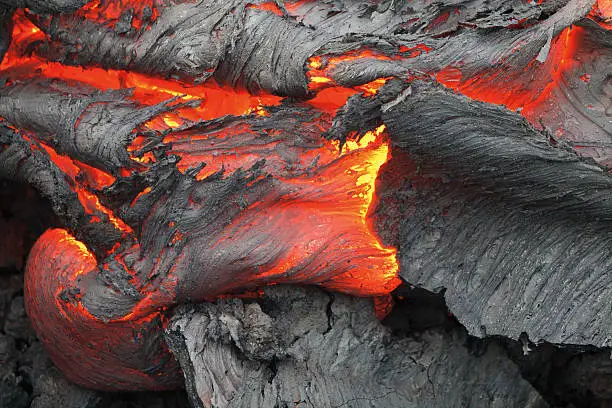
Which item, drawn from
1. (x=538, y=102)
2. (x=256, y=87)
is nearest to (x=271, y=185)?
(x=256, y=87)

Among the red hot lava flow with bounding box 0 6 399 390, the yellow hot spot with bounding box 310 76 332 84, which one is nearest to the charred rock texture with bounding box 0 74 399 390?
the red hot lava flow with bounding box 0 6 399 390

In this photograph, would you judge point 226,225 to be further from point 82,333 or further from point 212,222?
point 82,333

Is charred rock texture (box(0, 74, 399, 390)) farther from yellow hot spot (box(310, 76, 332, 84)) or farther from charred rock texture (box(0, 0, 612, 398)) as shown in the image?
yellow hot spot (box(310, 76, 332, 84))

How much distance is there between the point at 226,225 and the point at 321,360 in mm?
543

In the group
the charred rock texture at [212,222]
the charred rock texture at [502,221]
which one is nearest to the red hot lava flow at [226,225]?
the charred rock texture at [212,222]

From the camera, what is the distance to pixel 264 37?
2.46 m

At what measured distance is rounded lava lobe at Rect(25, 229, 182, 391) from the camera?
255 cm

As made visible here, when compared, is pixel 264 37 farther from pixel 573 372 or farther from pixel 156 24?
pixel 573 372

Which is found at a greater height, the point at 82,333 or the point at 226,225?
the point at 226,225

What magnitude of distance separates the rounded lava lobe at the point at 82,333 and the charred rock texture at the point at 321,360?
0.82ft

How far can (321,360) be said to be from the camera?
2.39m

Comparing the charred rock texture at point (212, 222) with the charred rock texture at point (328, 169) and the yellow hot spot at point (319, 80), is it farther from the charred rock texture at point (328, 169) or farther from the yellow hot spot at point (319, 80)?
the yellow hot spot at point (319, 80)

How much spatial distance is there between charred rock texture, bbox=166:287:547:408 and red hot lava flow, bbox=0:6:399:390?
9 centimetres

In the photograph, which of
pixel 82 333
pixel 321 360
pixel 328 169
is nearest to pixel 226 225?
pixel 328 169
